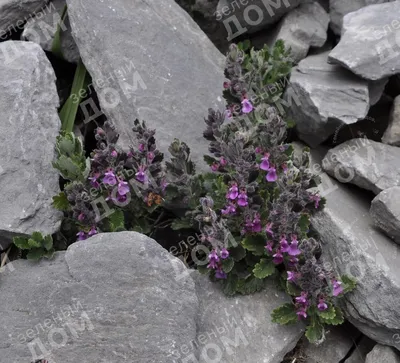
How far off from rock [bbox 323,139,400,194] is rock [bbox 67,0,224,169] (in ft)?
3.46

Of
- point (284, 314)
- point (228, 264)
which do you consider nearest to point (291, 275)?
point (284, 314)

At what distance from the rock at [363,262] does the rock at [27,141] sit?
194 cm

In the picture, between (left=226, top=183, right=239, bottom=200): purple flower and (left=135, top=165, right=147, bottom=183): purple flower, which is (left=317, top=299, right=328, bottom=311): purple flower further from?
(left=135, top=165, right=147, bottom=183): purple flower

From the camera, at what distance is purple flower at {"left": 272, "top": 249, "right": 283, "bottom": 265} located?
4.50 m

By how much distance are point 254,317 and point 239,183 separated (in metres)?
0.90

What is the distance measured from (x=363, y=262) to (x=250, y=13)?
9.11 feet

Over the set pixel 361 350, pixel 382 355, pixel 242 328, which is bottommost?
pixel 361 350

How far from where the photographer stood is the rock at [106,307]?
13.6ft

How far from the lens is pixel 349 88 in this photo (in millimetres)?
5309

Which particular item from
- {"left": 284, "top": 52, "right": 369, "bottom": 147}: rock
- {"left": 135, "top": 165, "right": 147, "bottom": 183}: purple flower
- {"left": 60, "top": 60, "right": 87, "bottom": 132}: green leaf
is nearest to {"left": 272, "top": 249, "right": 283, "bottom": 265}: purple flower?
{"left": 135, "top": 165, "right": 147, "bottom": 183}: purple flower

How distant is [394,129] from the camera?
5.39m

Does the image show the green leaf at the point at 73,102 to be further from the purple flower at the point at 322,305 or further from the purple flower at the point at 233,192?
the purple flower at the point at 322,305

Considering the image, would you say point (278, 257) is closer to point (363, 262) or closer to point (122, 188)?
point (363, 262)

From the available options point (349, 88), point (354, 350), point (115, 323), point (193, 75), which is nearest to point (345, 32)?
point (349, 88)
